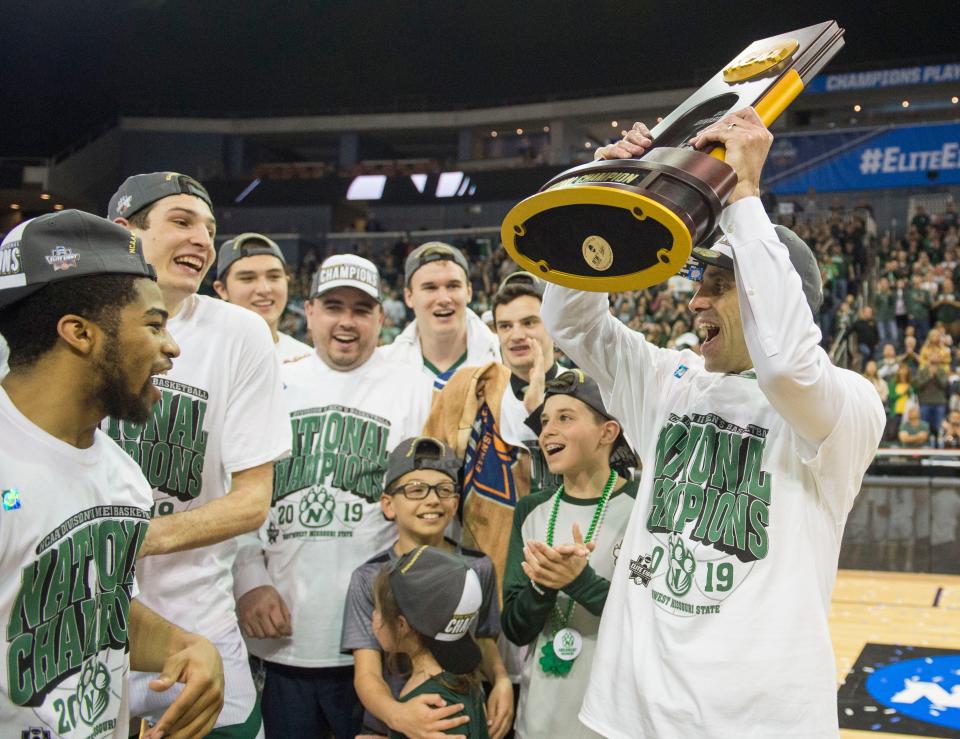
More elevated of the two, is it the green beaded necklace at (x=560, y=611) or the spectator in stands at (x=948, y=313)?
the spectator in stands at (x=948, y=313)

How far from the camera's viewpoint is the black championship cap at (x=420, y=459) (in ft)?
9.07

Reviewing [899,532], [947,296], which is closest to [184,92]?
[947,296]

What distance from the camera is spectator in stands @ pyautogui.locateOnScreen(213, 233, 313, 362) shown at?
402 centimetres

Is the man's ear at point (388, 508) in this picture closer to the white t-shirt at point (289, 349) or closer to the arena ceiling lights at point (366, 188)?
the white t-shirt at point (289, 349)

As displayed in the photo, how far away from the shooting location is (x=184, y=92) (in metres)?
27.0

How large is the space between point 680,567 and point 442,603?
0.70 metres

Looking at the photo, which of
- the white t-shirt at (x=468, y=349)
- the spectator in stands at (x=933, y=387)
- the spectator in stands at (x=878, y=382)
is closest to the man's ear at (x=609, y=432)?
the white t-shirt at (x=468, y=349)

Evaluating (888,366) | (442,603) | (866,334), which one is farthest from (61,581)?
(866,334)

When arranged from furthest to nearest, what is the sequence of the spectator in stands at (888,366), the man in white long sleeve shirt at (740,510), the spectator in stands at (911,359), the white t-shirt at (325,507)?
the spectator in stands at (911,359) → the spectator in stands at (888,366) → the white t-shirt at (325,507) → the man in white long sleeve shirt at (740,510)

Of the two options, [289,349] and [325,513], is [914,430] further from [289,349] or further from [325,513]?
[325,513]

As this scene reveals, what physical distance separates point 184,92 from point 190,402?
27023 millimetres

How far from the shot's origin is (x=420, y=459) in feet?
9.12

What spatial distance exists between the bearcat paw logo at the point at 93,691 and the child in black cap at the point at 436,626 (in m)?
0.92

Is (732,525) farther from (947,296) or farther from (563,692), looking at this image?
(947,296)
